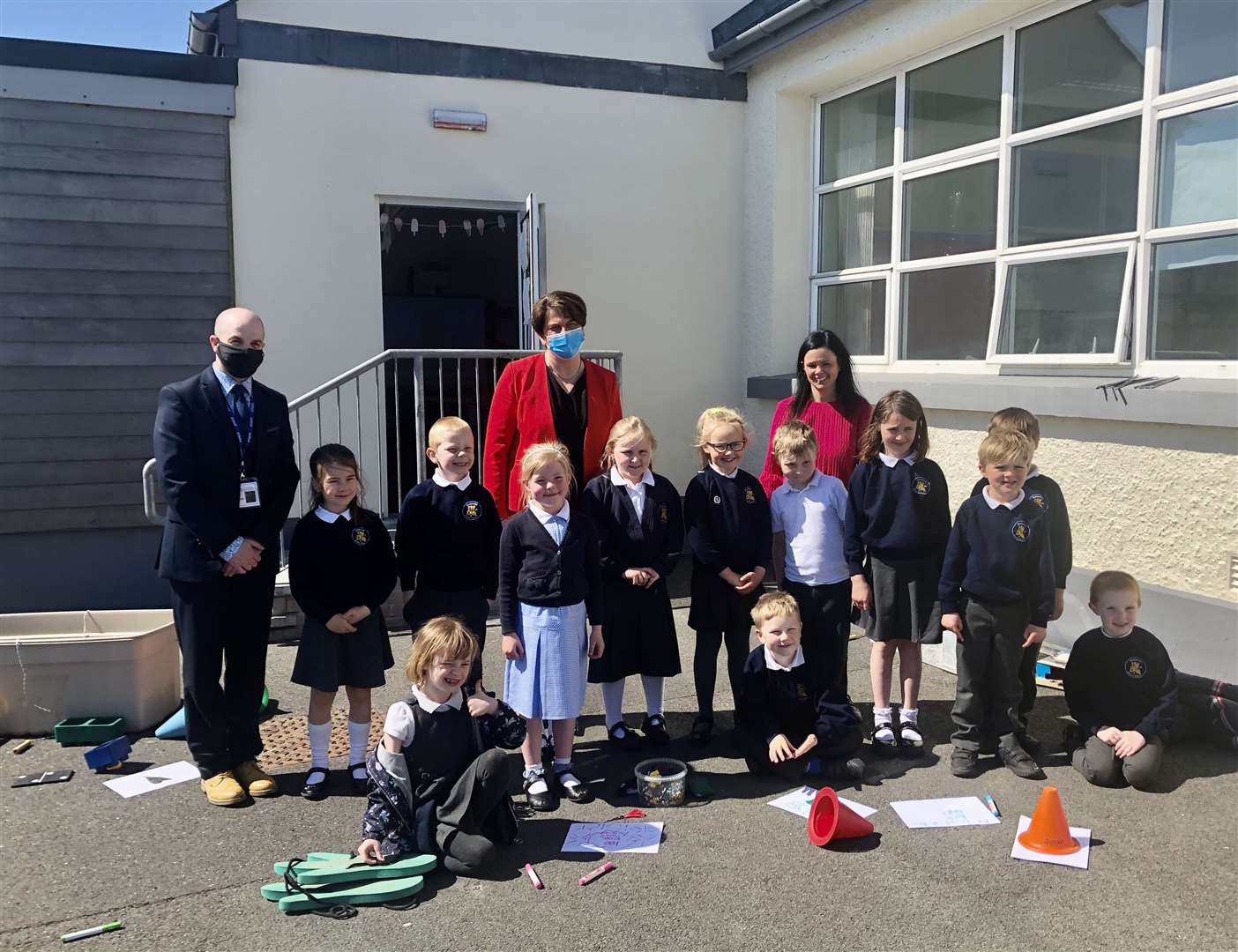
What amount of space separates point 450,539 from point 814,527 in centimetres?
152

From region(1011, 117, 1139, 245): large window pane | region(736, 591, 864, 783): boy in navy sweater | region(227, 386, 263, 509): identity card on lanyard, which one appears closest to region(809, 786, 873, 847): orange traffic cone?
region(736, 591, 864, 783): boy in navy sweater

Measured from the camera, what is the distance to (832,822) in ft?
10.7

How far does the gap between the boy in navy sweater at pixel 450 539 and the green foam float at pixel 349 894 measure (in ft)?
3.32

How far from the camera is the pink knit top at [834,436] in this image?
435 cm

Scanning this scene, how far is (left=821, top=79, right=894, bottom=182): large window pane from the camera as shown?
23.1 feet

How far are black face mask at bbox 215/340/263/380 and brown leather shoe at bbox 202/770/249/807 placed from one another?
1532 millimetres

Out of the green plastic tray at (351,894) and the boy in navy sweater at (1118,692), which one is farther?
the boy in navy sweater at (1118,692)

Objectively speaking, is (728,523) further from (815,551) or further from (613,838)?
(613,838)

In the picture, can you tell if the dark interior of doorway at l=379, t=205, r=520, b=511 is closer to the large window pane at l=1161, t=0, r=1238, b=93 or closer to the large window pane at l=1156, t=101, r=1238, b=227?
the large window pane at l=1156, t=101, r=1238, b=227

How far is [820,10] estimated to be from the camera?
6.87 m

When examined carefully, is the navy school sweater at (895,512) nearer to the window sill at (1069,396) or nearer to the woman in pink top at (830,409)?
the woman in pink top at (830,409)

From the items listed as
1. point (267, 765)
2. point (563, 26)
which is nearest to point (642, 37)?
point (563, 26)

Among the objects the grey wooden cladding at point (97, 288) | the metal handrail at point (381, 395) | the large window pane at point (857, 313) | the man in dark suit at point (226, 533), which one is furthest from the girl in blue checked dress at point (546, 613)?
the grey wooden cladding at point (97, 288)

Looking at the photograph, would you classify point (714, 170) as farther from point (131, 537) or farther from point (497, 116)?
point (131, 537)
